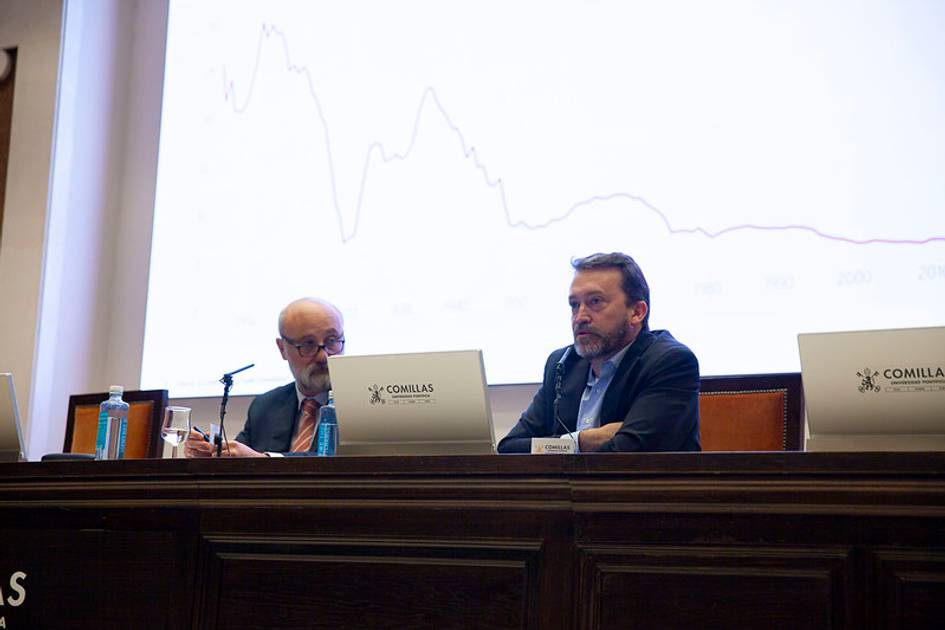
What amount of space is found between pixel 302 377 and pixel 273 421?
16 cm

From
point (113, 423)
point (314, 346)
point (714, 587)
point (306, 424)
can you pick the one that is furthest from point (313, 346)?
point (714, 587)

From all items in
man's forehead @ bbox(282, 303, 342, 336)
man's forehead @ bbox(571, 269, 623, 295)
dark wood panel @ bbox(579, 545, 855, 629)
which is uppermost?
man's forehead @ bbox(571, 269, 623, 295)

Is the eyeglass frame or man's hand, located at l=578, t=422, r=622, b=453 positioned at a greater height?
the eyeglass frame

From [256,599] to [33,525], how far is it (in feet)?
2.00

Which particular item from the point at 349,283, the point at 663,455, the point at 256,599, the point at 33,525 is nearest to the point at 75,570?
the point at 33,525

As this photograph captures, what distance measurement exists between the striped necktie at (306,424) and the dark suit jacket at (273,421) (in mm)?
22

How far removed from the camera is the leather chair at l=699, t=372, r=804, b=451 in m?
2.61

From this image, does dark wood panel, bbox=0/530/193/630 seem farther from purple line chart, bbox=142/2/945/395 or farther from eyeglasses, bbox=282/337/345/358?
purple line chart, bbox=142/2/945/395

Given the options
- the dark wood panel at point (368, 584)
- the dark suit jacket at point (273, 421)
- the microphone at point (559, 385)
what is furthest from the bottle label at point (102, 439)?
the microphone at point (559, 385)

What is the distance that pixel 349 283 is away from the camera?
3.86 m

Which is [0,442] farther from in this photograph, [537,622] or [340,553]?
[537,622]

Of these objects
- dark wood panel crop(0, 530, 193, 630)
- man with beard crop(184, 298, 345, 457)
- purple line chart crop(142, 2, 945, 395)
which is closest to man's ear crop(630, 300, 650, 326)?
purple line chart crop(142, 2, 945, 395)

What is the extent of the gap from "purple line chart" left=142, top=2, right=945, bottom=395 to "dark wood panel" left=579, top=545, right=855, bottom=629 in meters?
Result: 1.59

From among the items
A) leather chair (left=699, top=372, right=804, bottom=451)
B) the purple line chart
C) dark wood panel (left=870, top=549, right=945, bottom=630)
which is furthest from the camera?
the purple line chart
